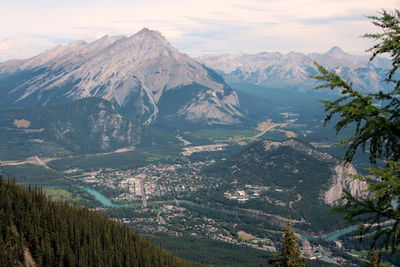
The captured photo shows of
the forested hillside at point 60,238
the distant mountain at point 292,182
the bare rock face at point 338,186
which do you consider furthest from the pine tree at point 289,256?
the bare rock face at point 338,186

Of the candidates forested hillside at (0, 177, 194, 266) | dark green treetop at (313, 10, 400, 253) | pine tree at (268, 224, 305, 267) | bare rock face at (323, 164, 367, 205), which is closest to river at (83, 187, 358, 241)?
bare rock face at (323, 164, 367, 205)

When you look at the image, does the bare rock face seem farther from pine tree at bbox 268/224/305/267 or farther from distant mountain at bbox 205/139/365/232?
pine tree at bbox 268/224/305/267

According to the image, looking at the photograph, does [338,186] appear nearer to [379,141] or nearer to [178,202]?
[178,202]

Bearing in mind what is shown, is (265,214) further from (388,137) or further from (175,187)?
(388,137)

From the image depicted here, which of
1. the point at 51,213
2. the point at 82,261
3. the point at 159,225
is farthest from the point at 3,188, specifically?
the point at 159,225

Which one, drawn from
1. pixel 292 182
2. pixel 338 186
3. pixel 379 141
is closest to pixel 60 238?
pixel 379 141

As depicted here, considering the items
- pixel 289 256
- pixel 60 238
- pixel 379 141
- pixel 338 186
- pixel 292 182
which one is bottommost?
pixel 292 182
